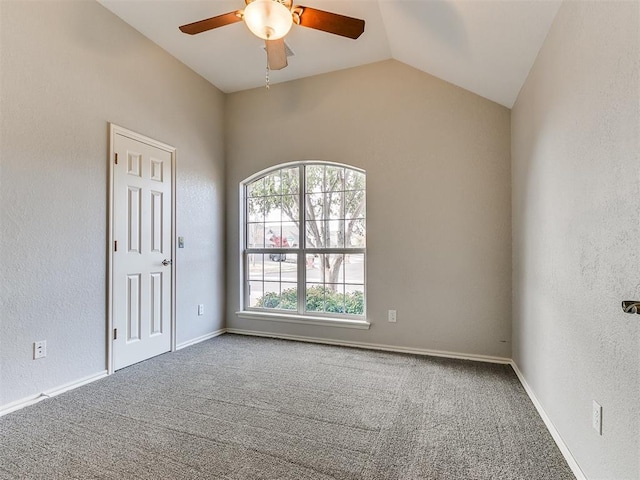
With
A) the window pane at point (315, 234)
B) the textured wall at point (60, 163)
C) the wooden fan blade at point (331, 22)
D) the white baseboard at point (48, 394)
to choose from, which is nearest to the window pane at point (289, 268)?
the window pane at point (315, 234)

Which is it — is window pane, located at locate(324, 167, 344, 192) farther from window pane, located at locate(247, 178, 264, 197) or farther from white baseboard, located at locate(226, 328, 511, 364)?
white baseboard, located at locate(226, 328, 511, 364)

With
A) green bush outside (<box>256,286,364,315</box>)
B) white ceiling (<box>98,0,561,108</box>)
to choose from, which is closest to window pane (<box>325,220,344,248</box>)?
green bush outside (<box>256,286,364,315</box>)

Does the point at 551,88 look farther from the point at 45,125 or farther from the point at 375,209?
the point at 45,125

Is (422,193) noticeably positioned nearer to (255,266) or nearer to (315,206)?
(315,206)

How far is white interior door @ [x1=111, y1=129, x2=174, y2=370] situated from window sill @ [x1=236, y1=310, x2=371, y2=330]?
0.92 m

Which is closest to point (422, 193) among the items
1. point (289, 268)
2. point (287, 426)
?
point (289, 268)

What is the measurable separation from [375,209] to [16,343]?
3.01m

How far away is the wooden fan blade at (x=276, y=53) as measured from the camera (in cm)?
223

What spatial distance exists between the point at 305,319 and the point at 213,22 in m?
2.81

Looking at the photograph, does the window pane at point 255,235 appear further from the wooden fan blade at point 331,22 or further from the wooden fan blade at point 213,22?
the wooden fan blade at point 331,22

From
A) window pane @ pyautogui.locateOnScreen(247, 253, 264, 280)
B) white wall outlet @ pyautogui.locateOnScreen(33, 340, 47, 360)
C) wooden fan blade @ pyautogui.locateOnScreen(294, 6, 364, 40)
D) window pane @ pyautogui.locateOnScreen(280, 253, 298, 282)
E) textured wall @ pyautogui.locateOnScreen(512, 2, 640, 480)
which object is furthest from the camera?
window pane @ pyautogui.locateOnScreen(247, 253, 264, 280)

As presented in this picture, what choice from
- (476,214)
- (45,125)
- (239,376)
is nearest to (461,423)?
(239,376)

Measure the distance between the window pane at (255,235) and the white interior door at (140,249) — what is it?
0.98m

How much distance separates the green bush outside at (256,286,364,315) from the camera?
3656 mm
